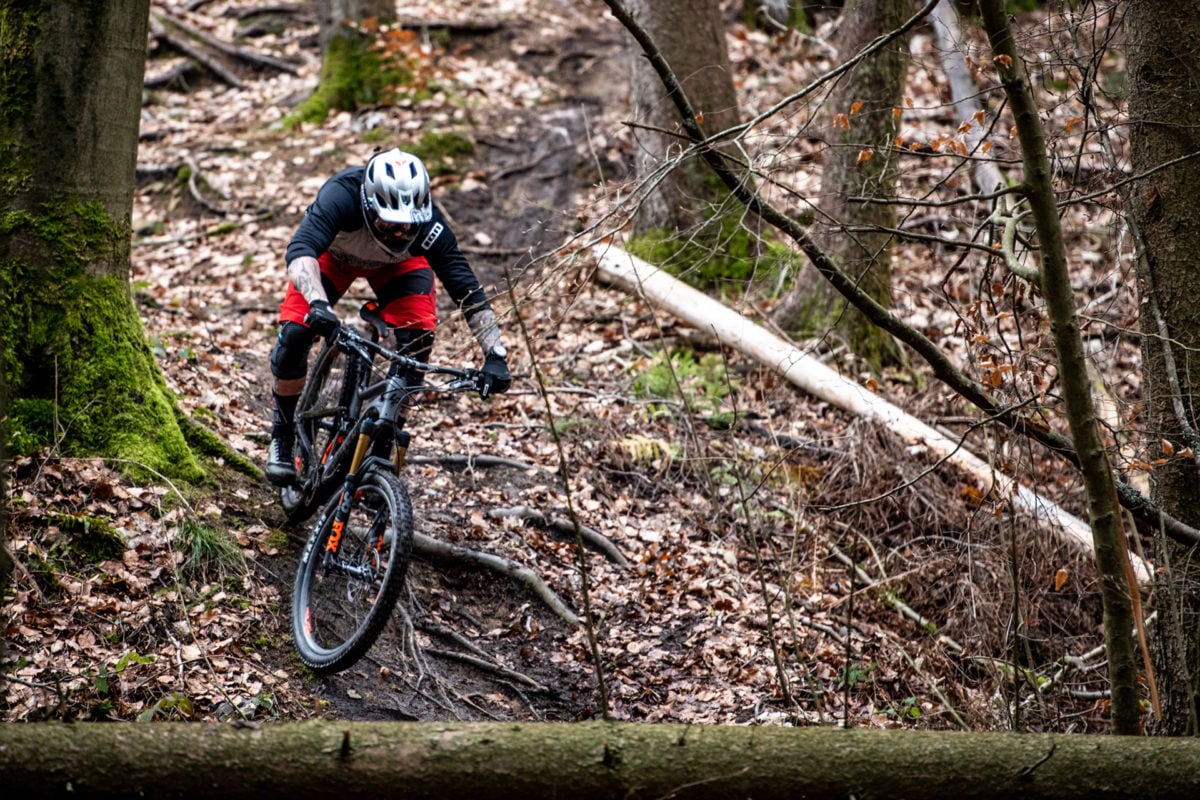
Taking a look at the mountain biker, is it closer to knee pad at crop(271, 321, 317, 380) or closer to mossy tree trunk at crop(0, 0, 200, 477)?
knee pad at crop(271, 321, 317, 380)

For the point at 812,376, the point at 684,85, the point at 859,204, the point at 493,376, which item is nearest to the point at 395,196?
the point at 493,376

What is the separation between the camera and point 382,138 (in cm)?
1282

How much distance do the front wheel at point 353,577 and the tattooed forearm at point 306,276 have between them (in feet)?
3.37

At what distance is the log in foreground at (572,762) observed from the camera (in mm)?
2977

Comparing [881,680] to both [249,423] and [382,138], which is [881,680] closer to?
[249,423]

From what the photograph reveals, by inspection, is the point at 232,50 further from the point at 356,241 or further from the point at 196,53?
the point at 356,241

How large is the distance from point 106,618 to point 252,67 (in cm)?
1286

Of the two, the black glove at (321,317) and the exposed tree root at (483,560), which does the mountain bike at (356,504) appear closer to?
the black glove at (321,317)

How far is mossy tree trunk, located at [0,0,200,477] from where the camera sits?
5344 mm

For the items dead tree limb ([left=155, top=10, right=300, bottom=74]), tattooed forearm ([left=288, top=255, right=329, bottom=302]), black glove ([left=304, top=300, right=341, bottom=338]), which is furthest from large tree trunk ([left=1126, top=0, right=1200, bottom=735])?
dead tree limb ([left=155, top=10, right=300, bottom=74])

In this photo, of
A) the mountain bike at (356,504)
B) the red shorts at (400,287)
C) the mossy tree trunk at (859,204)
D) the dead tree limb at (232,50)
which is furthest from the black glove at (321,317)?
the dead tree limb at (232,50)

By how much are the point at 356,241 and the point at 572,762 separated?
3654 millimetres

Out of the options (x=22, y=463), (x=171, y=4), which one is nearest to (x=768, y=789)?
(x=22, y=463)

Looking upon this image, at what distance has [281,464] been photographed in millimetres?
6055
